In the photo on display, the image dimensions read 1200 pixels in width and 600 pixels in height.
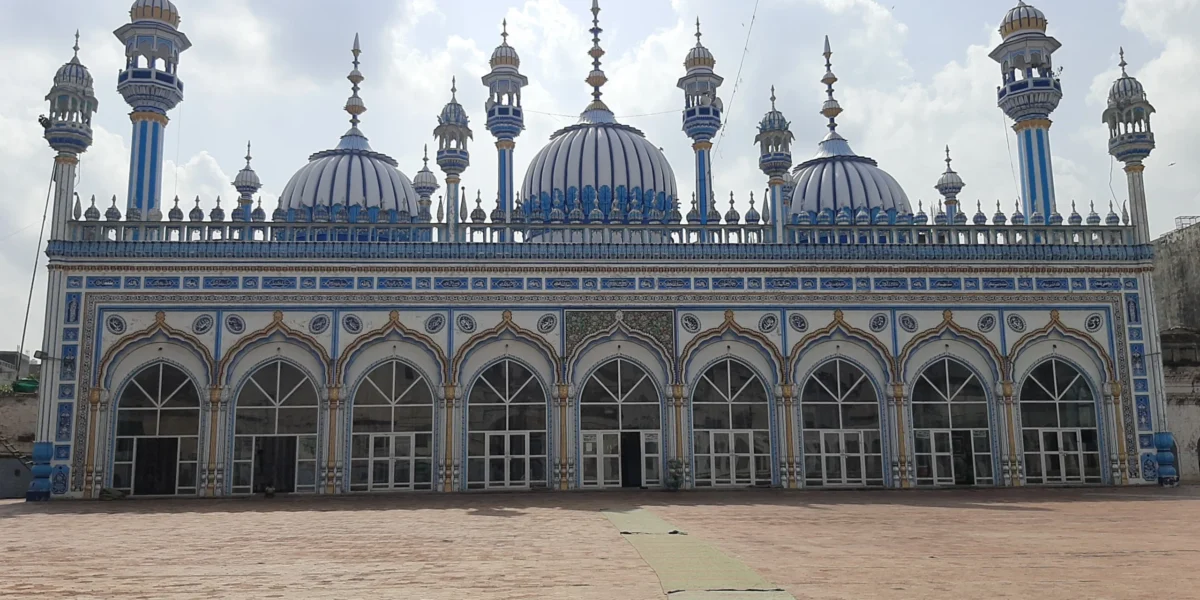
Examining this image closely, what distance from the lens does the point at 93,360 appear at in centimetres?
1989

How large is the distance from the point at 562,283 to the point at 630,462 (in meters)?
4.05

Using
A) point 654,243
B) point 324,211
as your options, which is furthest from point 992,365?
point 324,211

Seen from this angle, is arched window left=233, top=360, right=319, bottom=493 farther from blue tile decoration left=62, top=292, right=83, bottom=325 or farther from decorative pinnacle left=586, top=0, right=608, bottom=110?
decorative pinnacle left=586, top=0, right=608, bottom=110

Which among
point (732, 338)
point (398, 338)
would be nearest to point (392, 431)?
point (398, 338)

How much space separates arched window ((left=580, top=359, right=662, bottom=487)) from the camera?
20.6 m

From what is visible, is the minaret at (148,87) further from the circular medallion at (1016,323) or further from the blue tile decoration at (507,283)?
the circular medallion at (1016,323)

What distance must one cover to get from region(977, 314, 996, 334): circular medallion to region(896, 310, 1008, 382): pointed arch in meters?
0.19

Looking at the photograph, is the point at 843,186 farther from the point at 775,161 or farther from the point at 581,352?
the point at 581,352

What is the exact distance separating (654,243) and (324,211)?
31.8ft

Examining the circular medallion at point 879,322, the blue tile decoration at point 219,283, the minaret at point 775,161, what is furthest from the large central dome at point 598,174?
the blue tile decoration at point 219,283

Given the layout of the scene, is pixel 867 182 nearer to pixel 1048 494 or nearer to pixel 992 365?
pixel 992 365

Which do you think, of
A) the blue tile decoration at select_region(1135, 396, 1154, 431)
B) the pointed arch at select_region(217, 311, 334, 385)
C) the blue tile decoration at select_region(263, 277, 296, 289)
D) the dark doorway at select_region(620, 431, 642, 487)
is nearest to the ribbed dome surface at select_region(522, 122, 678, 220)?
the dark doorway at select_region(620, 431, 642, 487)

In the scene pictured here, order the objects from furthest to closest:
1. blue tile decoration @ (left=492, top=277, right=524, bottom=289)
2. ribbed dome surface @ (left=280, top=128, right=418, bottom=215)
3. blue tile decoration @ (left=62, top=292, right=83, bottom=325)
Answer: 1. ribbed dome surface @ (left=280, top=128, right=418, bottom=215)
2. blue tile decoration @ (left=492, top=277, right=524, bottom=289)
3. blue tile decoration @ (left=62, top=292, right=83, bottom=325)

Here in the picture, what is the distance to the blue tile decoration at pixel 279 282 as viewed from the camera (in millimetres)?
20484
